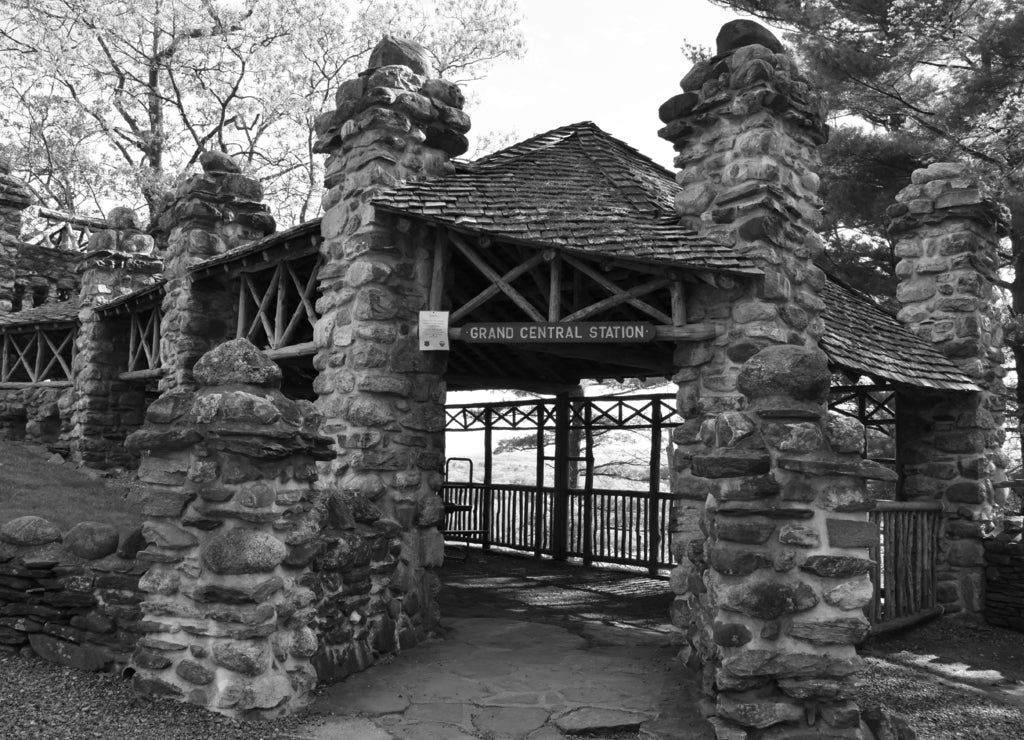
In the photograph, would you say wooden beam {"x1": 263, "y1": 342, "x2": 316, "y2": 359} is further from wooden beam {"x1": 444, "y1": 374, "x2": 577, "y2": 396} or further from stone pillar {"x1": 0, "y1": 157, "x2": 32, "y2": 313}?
stone pillar {"x1": 0, "y1": 157, "x2": 32, "y2": 313}

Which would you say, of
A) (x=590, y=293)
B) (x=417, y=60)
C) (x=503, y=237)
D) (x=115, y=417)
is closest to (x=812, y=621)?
(x=503, y=237)

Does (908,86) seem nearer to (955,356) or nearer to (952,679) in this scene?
(955,356)

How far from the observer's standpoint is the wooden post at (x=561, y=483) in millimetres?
12906

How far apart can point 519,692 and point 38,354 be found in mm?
13734

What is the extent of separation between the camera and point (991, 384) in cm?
1099

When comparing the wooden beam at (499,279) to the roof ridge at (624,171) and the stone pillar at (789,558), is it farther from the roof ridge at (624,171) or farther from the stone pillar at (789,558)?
the stone pillar at (789,558)

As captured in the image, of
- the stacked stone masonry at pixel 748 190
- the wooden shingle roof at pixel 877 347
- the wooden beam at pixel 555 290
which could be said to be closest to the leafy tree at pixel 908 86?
the wooden shingle roof at pixel 877 347

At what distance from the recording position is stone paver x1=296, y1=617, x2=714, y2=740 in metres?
5.36

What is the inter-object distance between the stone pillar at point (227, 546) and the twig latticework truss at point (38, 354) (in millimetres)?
11661

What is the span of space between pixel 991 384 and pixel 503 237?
720cm

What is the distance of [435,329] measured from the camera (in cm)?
789

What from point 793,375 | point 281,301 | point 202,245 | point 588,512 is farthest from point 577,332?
point 202,245

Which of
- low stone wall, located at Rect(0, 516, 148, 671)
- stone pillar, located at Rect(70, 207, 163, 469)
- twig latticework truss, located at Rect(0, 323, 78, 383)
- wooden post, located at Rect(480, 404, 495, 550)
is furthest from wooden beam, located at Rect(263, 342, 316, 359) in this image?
twig latticework truss, located at Rect(0, 323, 78, 383)

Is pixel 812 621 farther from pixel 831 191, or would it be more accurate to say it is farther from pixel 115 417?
pixel 115 417
